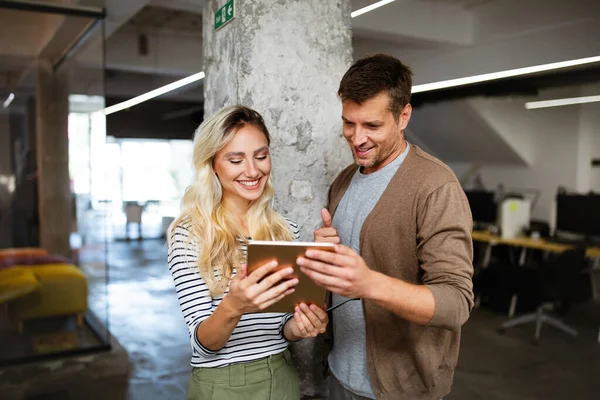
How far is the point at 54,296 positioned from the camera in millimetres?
5141

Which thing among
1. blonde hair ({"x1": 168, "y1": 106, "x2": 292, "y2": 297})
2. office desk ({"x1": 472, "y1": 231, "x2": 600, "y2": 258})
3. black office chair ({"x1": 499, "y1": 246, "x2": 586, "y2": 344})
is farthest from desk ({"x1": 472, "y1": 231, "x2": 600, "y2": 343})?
blonde hair ({"x1": 168, "y1": 106, "x2": 292, "y2": 297})

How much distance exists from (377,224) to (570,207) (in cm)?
552

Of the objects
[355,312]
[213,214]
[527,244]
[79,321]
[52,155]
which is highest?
[52,155]

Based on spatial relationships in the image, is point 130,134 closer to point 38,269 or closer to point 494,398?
point 38,269

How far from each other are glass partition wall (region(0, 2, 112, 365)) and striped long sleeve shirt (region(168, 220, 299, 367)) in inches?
151

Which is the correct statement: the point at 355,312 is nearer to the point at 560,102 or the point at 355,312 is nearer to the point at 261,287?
the point at 261,287

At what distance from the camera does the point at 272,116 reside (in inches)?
77.7

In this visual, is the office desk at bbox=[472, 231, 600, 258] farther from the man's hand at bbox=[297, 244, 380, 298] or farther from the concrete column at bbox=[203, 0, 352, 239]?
the man's hand at bbox=[297, 244, 380, 298]

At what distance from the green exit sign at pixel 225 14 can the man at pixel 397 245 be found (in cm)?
66

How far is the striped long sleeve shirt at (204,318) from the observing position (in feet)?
4.73

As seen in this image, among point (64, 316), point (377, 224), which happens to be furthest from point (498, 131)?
point (377, 224)

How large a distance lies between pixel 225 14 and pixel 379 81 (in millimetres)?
828

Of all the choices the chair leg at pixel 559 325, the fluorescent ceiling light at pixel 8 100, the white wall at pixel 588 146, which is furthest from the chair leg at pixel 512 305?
the fluorescent ceiling light at pixel 8 100

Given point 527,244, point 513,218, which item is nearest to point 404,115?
point 527,244
